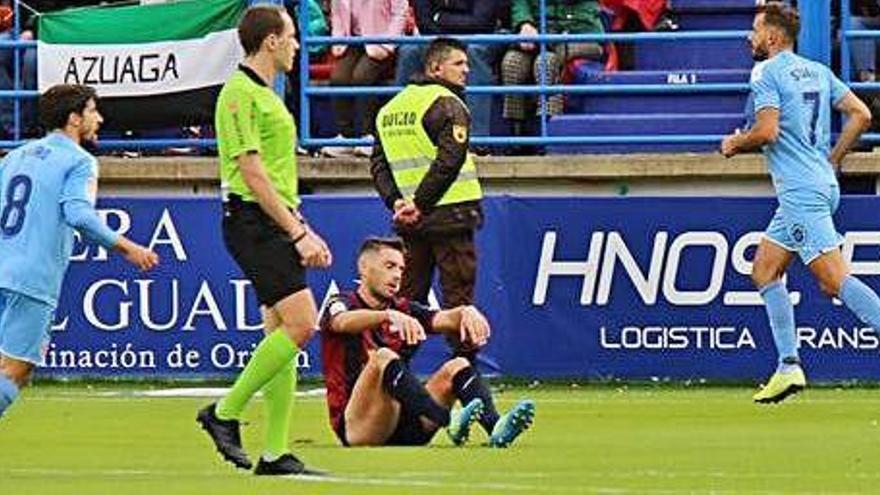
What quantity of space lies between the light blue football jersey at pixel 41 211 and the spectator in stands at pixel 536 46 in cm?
884

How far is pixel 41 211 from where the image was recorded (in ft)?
45.0

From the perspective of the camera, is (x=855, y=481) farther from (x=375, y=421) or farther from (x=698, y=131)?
(x=698, y=131)

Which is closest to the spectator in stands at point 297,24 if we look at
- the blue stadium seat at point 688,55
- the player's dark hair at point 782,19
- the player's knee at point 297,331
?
the blue stadium seat at point 688,55

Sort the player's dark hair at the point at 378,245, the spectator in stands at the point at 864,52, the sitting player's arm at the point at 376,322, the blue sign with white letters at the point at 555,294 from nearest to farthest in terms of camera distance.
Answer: the sitting player's arm at the point at 376,322 → the player's dark hair at the point at 378,245 → the blue sign with white letters at the point at 555,294 → the spectator in stands at the point at 864,52

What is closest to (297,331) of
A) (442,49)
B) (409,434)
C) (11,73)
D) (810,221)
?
(409,434)

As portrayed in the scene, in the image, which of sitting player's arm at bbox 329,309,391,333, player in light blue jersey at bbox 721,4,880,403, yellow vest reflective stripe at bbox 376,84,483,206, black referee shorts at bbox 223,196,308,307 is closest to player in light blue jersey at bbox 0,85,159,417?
black referee shorts at bbox 223,196,308,307

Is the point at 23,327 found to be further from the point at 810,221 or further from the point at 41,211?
the point at 810,221

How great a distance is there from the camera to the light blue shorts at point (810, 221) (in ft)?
59.6

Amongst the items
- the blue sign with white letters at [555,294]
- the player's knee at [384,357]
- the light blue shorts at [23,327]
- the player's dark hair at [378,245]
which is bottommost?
the blue sign with white letters at [555,294]

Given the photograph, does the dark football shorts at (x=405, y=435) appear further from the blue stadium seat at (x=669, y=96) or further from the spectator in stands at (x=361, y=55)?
the blue stadium seat at (x=669, y=96)

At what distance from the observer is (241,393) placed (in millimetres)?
13523

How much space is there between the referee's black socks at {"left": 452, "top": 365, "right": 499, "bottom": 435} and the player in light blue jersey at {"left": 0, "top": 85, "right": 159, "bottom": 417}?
220cm

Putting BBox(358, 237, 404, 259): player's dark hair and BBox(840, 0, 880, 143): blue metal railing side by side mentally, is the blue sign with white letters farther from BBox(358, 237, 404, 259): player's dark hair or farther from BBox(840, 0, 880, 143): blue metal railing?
BBox(358, 237, 404, 259): player's dark hair

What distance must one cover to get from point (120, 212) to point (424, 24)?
2.80 meters
